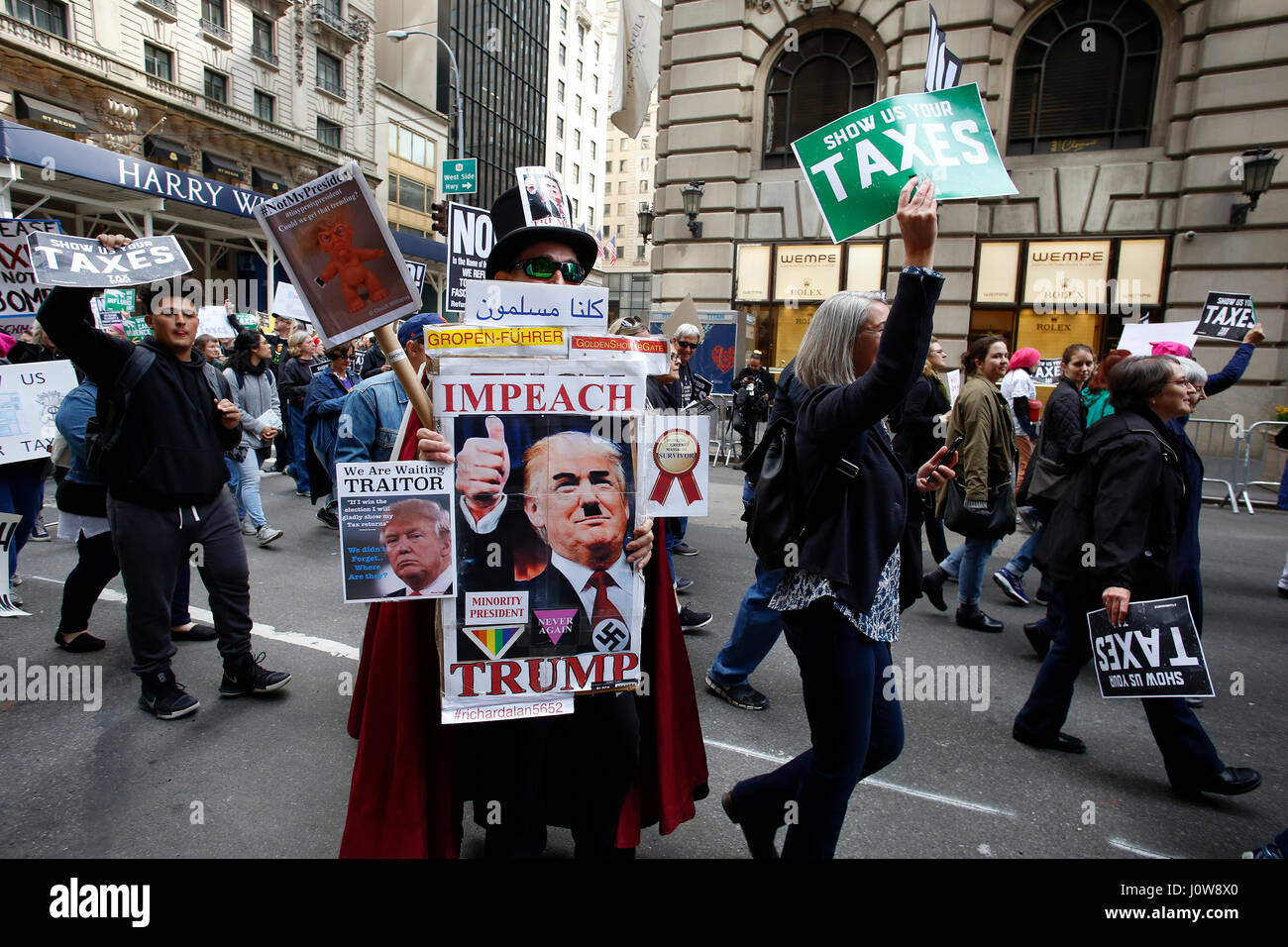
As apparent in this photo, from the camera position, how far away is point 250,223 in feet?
80.1

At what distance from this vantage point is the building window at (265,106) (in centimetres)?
3009

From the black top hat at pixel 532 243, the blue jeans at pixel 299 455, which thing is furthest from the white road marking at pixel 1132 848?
the blue jeans at pixel 299 455

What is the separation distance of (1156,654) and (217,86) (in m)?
35.4

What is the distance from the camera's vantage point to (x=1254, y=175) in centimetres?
1180

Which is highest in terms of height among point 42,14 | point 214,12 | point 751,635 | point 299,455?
point 214,12

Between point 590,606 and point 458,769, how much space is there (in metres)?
0.84

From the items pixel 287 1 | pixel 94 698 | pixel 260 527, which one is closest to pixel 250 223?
pixel 287 1

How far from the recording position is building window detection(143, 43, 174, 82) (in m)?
25.2

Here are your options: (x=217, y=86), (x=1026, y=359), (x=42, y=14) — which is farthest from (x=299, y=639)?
(x=217, y=86)

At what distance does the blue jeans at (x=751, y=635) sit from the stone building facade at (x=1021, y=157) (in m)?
12.6

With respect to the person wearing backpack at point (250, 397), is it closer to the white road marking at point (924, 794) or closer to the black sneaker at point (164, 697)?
the black sneaker at point (164, 697)

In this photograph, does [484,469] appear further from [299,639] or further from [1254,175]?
[1254,175]

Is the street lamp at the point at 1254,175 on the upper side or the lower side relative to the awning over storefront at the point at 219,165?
lower
